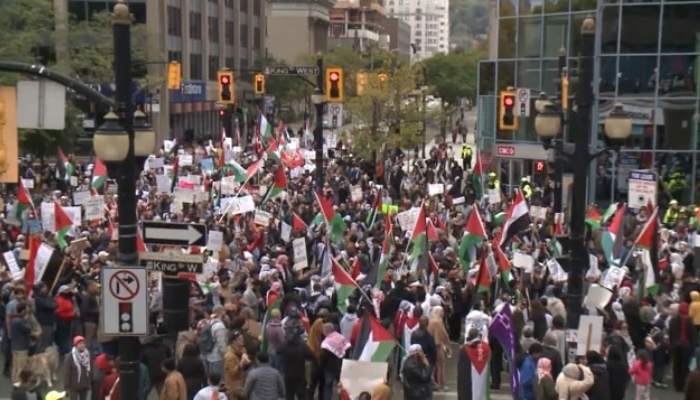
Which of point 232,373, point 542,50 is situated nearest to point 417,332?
point 232,373

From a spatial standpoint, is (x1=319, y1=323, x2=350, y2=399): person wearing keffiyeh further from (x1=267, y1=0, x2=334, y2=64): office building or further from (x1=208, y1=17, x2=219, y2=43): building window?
(x1=267, y1=0, x2=334, y2=64): office building

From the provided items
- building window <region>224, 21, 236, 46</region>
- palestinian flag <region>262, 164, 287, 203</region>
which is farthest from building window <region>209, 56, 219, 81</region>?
palestinian flag <region>262, 164, 287, 203</region>

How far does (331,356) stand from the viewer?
13281 mm

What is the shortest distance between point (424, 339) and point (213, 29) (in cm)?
6542

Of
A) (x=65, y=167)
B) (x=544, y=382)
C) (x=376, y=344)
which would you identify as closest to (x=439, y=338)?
(x=376, y=344)

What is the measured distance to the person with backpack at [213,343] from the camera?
515 inches

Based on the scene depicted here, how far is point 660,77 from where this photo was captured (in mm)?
31969

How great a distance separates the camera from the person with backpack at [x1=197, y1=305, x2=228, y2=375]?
1309 cm

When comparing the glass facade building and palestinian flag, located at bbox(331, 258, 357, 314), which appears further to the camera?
the glass facade building

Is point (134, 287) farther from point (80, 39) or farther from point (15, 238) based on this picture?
point (80, 39)

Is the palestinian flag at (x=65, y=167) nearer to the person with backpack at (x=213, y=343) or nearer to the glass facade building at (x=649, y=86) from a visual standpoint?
the glass facade building at (x=649, y=86)

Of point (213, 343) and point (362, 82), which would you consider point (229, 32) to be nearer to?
point (362, 82)

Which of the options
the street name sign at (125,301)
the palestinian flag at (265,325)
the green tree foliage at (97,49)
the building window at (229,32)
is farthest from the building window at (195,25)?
the street name sign at (125,301)

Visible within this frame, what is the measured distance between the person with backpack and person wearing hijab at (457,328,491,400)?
3152mm
